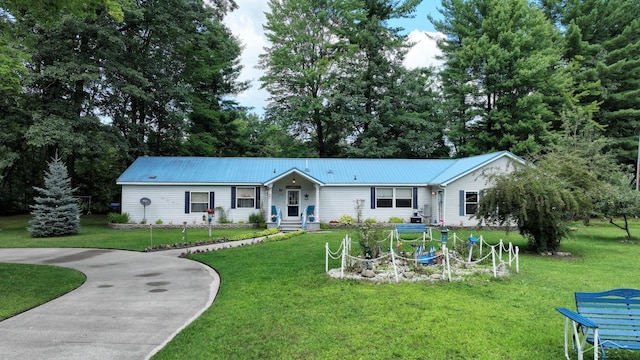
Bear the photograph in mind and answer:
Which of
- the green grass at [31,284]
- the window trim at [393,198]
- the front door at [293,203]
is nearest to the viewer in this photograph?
the green grass at [31,284]

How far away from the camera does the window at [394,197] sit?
22922 millimetres

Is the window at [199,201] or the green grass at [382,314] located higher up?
the window at [199,201]

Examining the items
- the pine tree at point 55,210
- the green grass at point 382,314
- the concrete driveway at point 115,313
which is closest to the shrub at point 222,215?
the pine tree at point 55,210

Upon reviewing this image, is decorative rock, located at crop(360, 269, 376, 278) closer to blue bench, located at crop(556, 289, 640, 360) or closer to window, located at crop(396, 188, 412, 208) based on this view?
blue bench, located at crop(556, 289, 640, 360)

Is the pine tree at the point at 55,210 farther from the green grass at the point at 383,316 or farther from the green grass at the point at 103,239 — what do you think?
the green grass at the point at 383,316

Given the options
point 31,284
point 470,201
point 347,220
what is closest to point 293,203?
point 347,220

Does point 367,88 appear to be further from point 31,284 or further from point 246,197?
point 31,284

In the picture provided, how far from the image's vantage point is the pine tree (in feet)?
59.0

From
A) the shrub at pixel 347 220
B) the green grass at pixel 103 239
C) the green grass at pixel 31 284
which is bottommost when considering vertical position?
the green grass at pixel 31 284

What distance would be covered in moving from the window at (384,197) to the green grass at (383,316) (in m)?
12.5

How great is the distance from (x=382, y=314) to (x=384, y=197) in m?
17.0

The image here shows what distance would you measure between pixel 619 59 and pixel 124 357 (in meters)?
41.4

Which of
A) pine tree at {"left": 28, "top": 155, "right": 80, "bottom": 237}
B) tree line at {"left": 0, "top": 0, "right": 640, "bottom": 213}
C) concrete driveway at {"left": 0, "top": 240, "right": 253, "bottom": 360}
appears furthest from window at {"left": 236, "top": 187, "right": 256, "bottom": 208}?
concrete driveway at {"left": 0, "top": 240, "right": 253, "bottom": 360}

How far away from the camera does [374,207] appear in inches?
897
